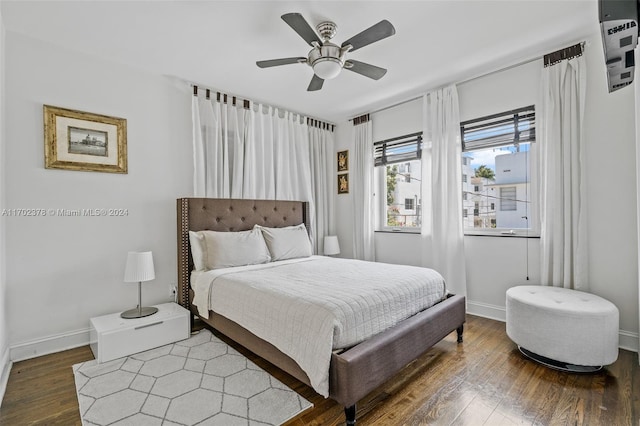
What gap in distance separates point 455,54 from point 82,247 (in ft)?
13.1

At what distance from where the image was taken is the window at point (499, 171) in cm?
314

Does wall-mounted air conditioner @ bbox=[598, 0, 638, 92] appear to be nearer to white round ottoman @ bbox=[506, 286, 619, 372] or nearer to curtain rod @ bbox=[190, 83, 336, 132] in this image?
white round ottoman @ bbox=[506, 286, 619, 372]

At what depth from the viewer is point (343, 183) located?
496cm

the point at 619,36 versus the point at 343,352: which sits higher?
the point at 619,36

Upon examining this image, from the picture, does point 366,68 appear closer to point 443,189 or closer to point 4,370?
point 443,189

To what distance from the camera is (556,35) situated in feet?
8.57

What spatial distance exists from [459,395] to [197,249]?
2591 mm

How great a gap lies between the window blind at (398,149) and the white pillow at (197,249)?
275 cm

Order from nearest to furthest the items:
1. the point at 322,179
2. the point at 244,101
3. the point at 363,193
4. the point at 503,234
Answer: the point at 503,234 → the point at 244,101 → the point at 363,193 → the point at 322,179

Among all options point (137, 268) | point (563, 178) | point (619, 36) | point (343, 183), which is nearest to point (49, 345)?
point (137, 268)

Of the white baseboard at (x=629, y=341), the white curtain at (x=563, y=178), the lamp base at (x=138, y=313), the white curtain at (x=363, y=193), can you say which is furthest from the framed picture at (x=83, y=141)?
the white baseboard at (x=629, y=341)

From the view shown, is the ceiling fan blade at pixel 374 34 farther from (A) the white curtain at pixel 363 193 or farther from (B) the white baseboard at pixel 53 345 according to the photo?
(B) the white baseboard at pixel 53 345

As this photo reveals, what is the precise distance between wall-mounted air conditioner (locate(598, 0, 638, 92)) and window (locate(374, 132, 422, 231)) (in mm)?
2489

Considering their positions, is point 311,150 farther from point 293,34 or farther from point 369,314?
point 369,314
